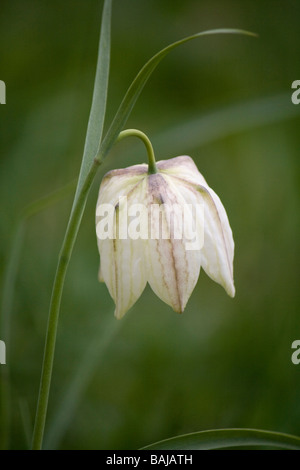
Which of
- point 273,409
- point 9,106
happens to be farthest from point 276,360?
point 9,106

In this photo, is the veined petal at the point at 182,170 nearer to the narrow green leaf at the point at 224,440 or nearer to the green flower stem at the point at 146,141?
the green flower stem at the point at 146,141

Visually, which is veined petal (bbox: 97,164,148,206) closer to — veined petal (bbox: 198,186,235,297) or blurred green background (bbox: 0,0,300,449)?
veined petal (bbox: 198,186,235,297)

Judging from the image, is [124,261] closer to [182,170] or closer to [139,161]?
[182,170]

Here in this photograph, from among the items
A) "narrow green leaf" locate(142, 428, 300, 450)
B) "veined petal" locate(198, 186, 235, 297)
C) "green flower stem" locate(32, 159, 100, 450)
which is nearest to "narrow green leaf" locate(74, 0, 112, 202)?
"green flower stem" locate(32, 159, 100, 450)

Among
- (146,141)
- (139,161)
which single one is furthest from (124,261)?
(139,161)

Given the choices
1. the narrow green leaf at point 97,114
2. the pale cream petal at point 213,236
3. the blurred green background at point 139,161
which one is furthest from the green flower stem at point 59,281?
the blurred green background at point 139,161

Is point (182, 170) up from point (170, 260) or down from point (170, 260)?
up
